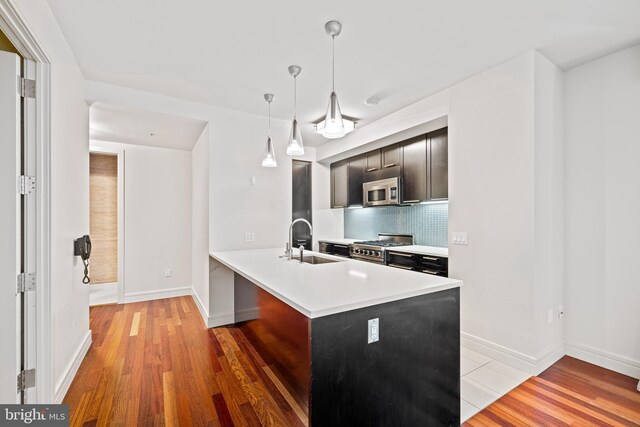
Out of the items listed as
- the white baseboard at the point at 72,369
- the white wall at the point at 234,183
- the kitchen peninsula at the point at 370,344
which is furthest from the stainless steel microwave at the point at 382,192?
the white baseboard at the point at 72,369

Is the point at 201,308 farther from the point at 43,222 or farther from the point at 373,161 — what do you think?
the point at 373,161

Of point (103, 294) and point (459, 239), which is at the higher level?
point (459, 239)

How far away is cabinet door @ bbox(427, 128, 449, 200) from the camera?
322 centimetres

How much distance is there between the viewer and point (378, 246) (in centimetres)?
389

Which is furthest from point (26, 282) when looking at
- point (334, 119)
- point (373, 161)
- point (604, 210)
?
point (604, 210)

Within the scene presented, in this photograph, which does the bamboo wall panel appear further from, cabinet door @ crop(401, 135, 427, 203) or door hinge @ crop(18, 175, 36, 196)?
cabinet door @ crop(401, 135, 427, 203)

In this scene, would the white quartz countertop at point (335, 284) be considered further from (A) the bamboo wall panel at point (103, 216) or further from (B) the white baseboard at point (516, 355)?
(A) the bamboo wall panel at point (103, 216)

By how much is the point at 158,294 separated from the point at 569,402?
491 centimetres

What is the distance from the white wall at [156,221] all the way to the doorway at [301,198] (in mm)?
1739

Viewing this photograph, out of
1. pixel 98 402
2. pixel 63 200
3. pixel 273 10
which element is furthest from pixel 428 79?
pixel 98 402

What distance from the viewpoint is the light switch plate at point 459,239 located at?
281 centimetres

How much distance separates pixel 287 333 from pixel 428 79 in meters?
2.57

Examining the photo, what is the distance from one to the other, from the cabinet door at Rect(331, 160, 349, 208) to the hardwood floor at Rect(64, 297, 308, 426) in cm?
261

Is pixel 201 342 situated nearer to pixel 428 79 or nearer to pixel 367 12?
pixel 367 12
